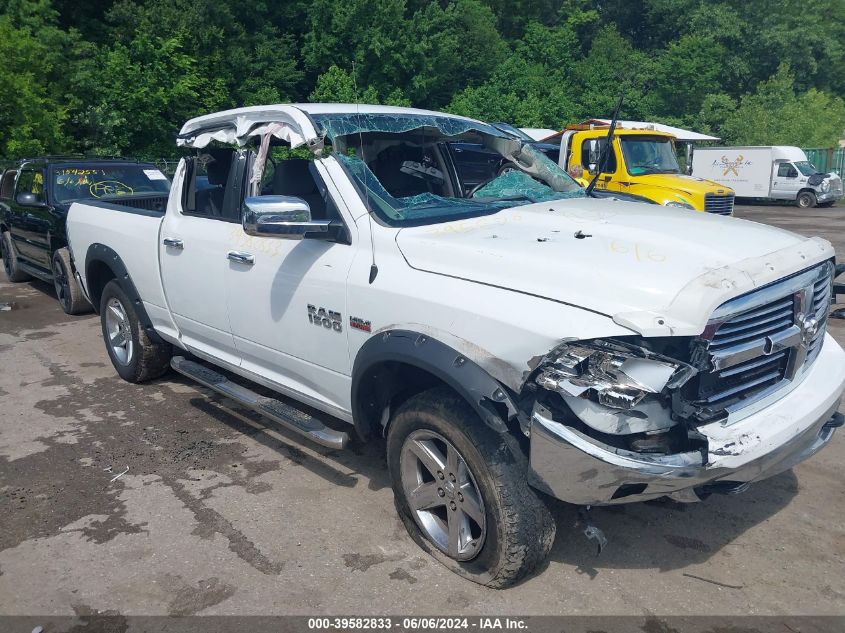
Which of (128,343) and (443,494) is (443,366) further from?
(128,343)

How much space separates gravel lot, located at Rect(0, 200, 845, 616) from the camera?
10.5ft

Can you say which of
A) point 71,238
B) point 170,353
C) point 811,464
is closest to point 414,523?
point 811,464

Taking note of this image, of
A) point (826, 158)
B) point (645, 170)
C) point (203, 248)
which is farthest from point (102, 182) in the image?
point (826, 158)

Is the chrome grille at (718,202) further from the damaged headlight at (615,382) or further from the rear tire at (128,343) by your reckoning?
the damaged headlight at (615,382)

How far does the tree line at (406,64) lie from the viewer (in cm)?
2556

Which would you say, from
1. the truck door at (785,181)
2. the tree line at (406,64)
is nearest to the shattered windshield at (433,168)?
the tree line at (406,64)

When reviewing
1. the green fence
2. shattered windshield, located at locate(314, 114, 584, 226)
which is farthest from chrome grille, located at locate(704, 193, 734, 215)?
the green fence

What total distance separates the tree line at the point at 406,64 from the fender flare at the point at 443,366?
20061 millimetres

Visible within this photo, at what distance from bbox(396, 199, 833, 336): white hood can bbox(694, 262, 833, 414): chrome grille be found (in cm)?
7

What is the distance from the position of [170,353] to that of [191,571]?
2.90 meters

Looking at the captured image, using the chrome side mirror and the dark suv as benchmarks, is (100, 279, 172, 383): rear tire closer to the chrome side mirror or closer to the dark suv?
the dark suv

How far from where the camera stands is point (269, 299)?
4121 mm

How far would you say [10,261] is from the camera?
10.8 meters

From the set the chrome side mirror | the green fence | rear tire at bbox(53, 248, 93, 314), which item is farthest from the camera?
the green fence
